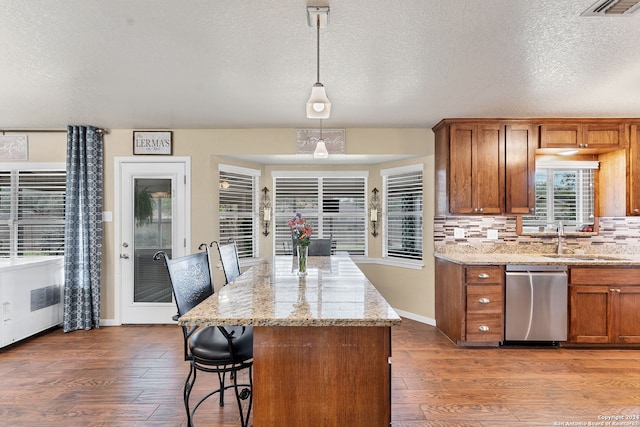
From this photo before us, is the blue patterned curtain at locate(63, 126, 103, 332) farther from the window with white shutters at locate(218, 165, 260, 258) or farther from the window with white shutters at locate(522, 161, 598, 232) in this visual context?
the window with white shutters at locate(522, 161, 598, 232)

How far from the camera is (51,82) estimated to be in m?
2.76

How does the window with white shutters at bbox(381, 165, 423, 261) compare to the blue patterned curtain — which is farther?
the window with white shutters at bbox(381, 165, 423, 261)

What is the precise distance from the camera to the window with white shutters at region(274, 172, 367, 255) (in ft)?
16.5

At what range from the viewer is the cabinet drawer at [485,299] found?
11.3 ft

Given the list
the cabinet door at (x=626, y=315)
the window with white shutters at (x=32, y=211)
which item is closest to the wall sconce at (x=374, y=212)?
the cabinet door at (x=626, y=315)

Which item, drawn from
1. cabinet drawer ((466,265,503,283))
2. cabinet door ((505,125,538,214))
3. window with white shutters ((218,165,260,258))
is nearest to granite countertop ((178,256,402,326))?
cabinet drawer ((466,265,503,283))

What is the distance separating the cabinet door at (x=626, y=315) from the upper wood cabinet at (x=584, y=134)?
1.52 m

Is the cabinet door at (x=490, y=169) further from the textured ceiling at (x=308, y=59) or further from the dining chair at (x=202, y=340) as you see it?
the dining chair at (x=202, y=340)

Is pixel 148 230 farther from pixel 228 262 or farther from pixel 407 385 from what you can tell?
pixel 407 385

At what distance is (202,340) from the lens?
2055 mm

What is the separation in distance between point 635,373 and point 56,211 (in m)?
6.19

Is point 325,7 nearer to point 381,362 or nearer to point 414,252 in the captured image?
point 381,362

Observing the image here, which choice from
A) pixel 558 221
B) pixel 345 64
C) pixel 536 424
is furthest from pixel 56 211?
pixel 558 221

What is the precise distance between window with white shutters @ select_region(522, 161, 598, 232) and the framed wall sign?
4.38 meters
